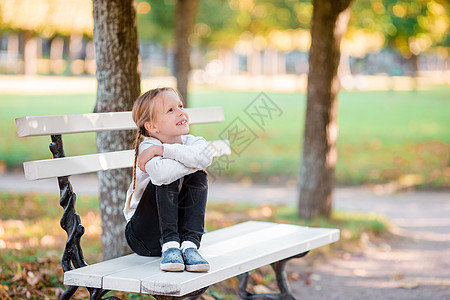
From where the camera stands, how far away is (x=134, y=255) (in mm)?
3363

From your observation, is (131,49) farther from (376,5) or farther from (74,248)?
(376,5)

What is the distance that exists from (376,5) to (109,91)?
31.8 feet

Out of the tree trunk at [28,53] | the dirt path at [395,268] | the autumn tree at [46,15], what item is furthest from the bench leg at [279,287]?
the tree trunk at [28,53]

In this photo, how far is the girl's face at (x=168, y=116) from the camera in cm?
328

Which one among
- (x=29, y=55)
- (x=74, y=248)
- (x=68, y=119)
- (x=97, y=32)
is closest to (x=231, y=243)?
(x=74, y=248)

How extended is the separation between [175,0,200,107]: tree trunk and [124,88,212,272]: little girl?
7.03 m

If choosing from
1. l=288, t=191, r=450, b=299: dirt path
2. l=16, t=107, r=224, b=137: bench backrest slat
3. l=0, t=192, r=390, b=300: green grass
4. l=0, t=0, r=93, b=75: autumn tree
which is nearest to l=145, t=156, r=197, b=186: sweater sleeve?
l=16, t=107, r=224, b=137: bench backrest slat

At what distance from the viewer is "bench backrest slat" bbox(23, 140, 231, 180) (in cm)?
312

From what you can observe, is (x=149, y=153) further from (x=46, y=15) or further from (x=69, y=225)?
(x=46, y=15)

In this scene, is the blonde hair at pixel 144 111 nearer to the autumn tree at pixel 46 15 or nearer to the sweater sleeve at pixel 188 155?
the sweater sleeve at pixel 188 155

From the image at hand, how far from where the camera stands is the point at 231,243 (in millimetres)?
3633

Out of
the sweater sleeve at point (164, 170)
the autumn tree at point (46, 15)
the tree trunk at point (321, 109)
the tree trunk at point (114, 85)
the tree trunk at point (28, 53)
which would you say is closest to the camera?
the sweater sleeve at point (164, 170)

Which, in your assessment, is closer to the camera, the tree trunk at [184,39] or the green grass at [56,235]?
the green grass at [56,235]

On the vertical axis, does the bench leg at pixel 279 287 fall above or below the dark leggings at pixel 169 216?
below
